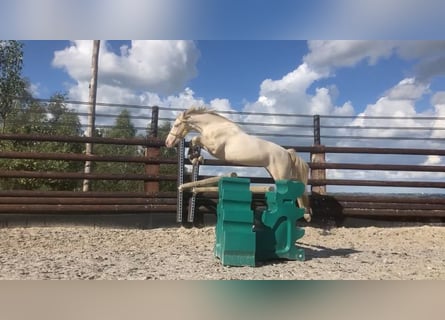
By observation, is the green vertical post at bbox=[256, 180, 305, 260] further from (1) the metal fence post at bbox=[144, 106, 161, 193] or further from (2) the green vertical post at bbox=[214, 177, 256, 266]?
(1) the metal fence post at bbox=[144, 106, 161, 193]

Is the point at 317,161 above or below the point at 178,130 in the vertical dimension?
below

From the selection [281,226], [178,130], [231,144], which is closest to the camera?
[281,226]

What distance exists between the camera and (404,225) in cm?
464

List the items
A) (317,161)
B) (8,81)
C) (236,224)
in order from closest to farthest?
1. (236,224)
2. (8,81)
3. (317,161)

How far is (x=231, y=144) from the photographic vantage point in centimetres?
363

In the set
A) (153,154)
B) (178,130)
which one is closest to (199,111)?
(178,130)

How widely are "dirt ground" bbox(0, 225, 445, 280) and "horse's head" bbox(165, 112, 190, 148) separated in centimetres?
87

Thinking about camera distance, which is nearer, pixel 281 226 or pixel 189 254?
pixel 281 226

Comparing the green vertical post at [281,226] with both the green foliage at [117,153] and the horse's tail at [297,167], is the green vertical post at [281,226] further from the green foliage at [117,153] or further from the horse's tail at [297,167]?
the green foliage at [117,153]

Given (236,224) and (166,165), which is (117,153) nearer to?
(166,165)

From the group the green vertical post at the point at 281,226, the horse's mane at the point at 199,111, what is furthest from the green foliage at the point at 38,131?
the green vertical post at the point at 281,226

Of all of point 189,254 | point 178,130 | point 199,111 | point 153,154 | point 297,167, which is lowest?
point 189,254

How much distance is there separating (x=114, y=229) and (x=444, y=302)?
2.96 m

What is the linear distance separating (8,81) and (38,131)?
563 millimetres
